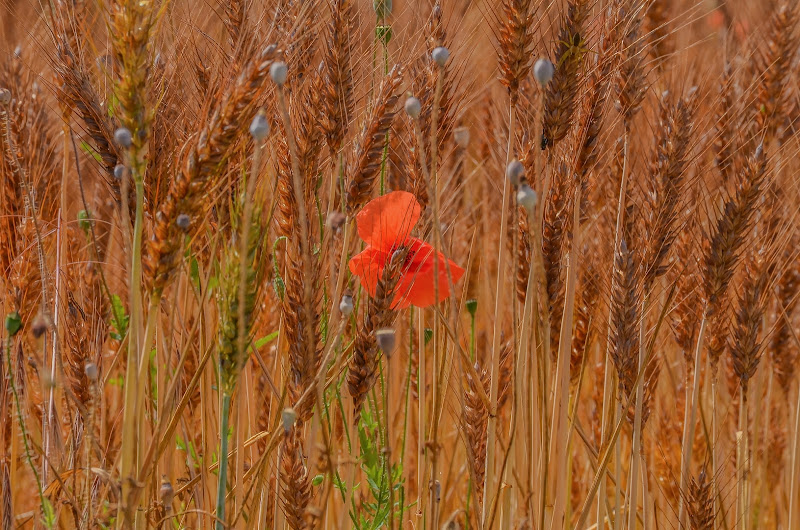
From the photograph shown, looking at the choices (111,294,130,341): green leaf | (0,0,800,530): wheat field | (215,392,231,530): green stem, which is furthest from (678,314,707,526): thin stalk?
(111,294,130,341): green leaf

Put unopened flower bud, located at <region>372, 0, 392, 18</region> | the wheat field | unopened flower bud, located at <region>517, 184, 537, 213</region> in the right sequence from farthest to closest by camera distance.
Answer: unopened flower bud, located at <region>372, 0, 392, 18</region>, the wheat field, unopened flower bud, located at <region>517, 184, 537, 213</region>

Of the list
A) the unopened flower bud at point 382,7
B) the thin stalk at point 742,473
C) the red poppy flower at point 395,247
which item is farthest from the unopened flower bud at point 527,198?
the thin stalk at point 742,473

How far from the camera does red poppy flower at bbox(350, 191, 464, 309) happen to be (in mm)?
1073

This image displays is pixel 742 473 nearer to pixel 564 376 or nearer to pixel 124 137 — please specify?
pixel 564 376

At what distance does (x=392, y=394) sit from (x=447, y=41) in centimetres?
83

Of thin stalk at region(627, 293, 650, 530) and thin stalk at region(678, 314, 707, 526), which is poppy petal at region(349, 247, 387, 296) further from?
thin stalk at region(678, 314, 707, 526)

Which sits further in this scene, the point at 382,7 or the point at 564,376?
the point at 382,7

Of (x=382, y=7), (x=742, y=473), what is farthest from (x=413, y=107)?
(x=742, y=473)

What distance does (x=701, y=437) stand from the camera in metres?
1.92

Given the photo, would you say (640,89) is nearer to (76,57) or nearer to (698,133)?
(698,133)

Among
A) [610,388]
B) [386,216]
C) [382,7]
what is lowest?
[610,388]

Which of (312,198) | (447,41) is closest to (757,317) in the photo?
(447,41)

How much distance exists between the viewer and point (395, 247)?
3.40ft

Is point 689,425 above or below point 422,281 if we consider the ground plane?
below
